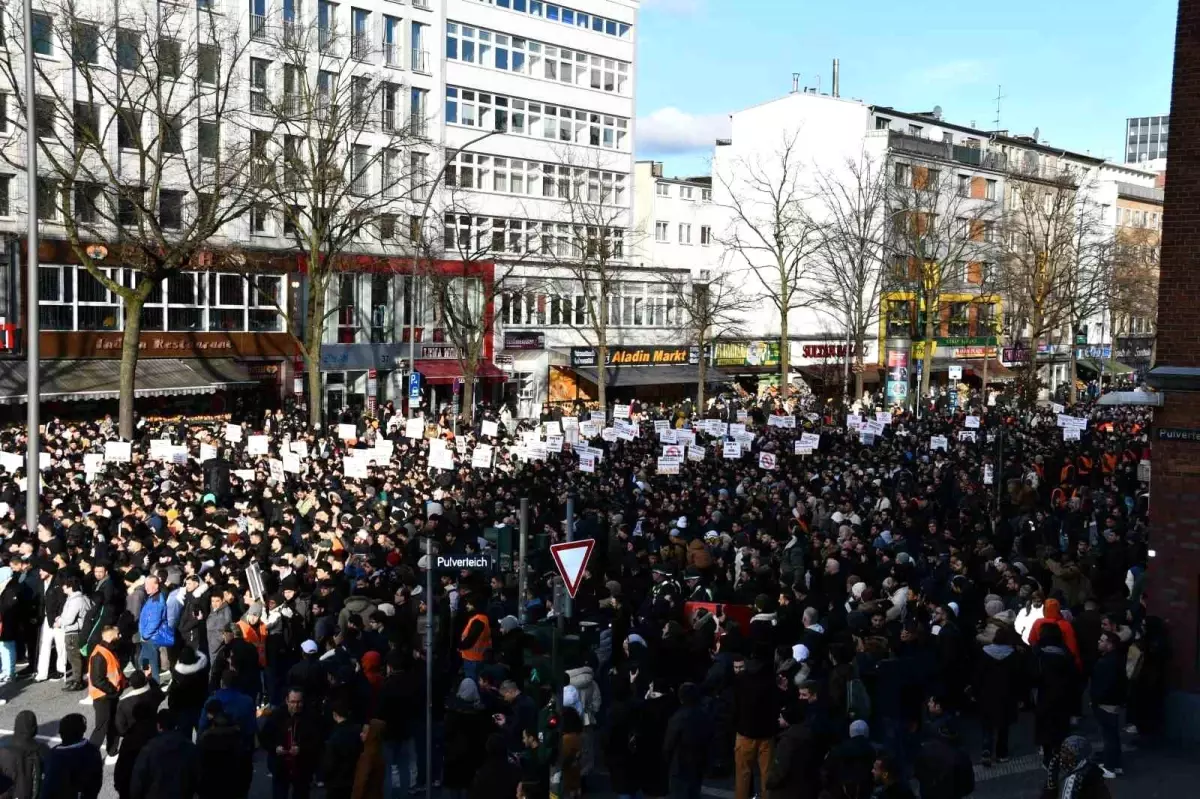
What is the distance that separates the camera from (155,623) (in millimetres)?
13664

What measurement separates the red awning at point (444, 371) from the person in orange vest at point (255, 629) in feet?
112

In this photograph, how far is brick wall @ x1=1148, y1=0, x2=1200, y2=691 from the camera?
531 inches

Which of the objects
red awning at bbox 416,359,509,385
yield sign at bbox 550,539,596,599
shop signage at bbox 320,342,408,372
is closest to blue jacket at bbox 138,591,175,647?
yield sign at bbox 550,539,596,599

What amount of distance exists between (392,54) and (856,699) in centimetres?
4124

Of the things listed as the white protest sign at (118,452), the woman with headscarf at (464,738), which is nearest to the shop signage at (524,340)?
the white protest sign at (118,452)

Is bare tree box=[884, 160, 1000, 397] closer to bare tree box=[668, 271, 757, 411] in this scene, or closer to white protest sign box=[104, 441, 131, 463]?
bare tree box=[668, 271, 757, 411]

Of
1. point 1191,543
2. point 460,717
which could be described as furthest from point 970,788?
point 1191,543

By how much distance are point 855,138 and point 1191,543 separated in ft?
171

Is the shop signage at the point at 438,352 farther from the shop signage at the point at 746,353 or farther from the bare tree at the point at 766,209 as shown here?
the bare tree at the point at 766,209

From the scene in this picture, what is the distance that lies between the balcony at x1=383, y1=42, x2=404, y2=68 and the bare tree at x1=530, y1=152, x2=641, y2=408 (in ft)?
27.6

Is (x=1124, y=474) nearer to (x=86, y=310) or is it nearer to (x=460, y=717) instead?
(x=460, y=717)

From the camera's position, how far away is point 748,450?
2867cm

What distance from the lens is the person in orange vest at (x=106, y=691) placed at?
466 inches

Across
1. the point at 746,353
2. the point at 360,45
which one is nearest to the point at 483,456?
the point at 360,45
